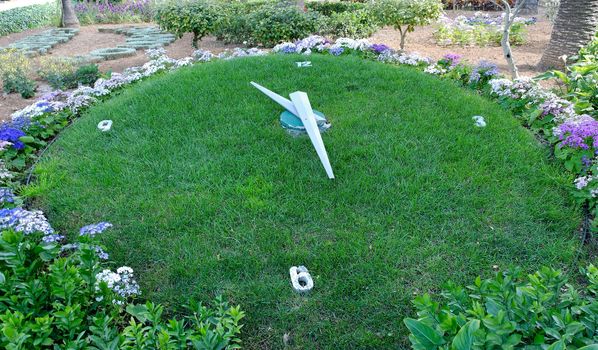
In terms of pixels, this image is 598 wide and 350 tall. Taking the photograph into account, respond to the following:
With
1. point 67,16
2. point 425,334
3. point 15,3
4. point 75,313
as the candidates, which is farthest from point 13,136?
point 15,3

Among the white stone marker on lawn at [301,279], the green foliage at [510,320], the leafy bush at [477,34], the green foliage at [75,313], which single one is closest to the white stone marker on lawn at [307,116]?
the white stone marker on lawn at [301,279]

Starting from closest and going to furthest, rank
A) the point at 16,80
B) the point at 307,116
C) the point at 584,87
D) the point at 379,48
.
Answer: the point at 307,116, the point at 584,87, the point at 16,80, the point at 379,48

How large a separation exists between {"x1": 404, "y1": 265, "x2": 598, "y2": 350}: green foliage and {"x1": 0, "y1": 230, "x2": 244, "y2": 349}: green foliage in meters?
0.77

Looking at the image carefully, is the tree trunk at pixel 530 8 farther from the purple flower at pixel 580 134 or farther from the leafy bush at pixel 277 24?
the purple flower at pixel 580 134

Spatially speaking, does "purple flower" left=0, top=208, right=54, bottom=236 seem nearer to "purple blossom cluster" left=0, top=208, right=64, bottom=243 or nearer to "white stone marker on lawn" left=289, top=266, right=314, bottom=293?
"purple blossom cluster" left=0, top=208, right=64, bottom=243

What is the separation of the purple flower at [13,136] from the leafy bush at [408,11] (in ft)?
19.6

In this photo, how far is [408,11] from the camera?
7.43 meters

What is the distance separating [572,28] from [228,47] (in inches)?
224

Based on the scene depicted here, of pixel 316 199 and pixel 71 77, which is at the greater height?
pixel 71 77

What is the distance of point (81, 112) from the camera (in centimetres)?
485

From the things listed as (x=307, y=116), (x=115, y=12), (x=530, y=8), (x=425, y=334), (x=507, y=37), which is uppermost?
(x=507, y=37)

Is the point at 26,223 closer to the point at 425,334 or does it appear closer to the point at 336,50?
the point at 425,334

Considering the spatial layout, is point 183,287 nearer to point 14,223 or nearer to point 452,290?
point 14,223

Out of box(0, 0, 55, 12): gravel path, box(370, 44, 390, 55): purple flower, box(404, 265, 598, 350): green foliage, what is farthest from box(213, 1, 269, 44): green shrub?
box(0, 0, 55, 12): gravel path
